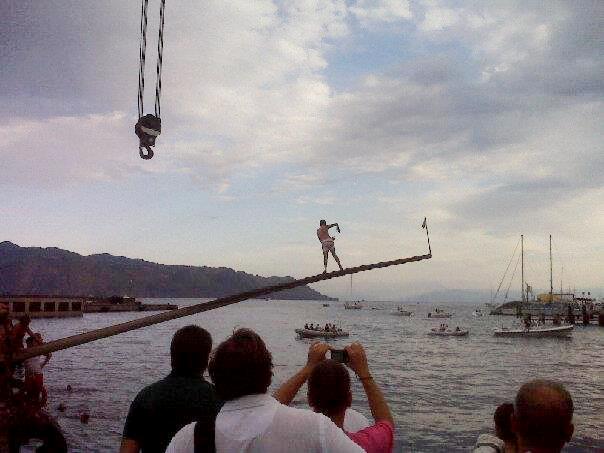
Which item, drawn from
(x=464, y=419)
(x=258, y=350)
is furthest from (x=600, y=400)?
(x=258, y=350)

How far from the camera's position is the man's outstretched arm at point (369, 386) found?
8.72ft

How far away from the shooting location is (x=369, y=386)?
2732 mm

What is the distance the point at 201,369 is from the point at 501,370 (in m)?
48.4

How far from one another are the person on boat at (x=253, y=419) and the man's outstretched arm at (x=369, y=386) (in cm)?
59

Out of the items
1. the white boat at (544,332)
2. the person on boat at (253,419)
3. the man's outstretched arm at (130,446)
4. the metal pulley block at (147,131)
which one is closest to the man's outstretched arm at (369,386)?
the person on boat at (253,419)

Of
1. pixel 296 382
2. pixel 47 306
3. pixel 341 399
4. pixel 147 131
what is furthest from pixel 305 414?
pixel 47 306

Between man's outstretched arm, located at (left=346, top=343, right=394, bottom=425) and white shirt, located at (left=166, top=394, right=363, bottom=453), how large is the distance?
0.66m

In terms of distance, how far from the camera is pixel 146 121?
275 inches

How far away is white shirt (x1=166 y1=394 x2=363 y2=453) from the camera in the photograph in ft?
6.49

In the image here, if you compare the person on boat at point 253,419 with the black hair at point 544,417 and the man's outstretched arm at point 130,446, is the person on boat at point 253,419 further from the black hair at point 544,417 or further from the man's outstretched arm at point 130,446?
the man's outstretched arm at point 130,446

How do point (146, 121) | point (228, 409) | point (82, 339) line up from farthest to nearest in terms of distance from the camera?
point (146, 121)
point (82, 339)
point (228, 409)

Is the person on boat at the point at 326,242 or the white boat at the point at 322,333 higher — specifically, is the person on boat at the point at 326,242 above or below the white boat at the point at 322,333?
above

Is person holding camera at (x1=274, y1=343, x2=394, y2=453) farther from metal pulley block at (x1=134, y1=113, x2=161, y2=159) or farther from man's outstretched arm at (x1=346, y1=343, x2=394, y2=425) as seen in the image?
metal pulley block at (x1=134, y1=113, x2=161, y2=159)

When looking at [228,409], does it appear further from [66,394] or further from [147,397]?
[66,394]
